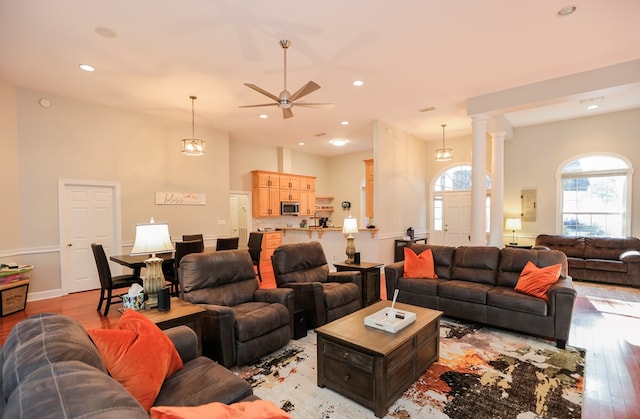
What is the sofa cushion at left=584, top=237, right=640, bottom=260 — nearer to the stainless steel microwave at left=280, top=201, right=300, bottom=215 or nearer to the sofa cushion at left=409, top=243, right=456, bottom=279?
the sofa cushion at left=409, top=243, right=456, bottom=279

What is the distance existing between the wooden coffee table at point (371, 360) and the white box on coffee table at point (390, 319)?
0.04 metres

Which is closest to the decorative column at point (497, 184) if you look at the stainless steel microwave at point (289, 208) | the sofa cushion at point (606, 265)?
the sofa cushion at point (606, 265)

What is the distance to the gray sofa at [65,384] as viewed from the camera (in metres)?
0.83

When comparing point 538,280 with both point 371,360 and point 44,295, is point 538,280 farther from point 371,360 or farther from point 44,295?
point 44,295

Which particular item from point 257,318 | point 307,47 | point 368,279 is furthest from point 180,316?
point 307,47

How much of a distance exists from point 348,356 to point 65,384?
1822 millimetres

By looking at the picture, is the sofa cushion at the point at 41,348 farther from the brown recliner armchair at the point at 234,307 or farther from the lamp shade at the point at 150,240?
the brown recliner armchair at the point at 234,307

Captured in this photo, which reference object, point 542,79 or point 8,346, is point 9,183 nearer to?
point 8,346

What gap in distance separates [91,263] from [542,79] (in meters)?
8.14

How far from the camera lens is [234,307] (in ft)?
10.4

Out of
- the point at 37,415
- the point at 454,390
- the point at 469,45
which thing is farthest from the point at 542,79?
the point at 37,415

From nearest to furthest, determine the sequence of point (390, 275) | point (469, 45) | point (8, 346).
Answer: point (8, 346) → point (469, 45) → point (390, 275)

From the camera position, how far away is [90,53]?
3738mm

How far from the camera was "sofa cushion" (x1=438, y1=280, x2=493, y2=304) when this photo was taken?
3738 millimetres
